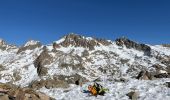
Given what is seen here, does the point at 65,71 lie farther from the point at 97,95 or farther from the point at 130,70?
the point at 97,95

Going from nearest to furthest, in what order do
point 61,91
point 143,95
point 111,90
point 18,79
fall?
1. point 143,95
2. point 111,90
3. point 61,91
4. point 18,79

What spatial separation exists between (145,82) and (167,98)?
21.7 feet

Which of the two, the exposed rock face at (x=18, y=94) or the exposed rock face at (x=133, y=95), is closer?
the exposed rock face at (x=18, y=94)

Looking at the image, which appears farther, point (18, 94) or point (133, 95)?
point (133, 95)

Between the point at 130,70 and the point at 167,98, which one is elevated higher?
the point at 130,70

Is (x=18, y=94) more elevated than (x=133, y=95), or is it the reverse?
(x=18, y=94)

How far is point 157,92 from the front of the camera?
27797 mm

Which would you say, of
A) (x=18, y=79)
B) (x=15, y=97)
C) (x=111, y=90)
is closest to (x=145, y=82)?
(x=111, y=90)

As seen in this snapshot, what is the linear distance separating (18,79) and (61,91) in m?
163

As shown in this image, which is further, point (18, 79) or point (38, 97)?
point (18, 79)

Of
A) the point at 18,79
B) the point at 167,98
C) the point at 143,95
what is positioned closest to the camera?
the point at 167,98

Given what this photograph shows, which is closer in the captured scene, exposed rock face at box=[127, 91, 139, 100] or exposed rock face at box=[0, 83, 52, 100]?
exposed rock face at box=[0, 83, 52, 100]

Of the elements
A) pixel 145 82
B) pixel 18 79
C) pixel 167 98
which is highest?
pixel 18 79

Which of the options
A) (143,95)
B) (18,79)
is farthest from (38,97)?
(18,79)
